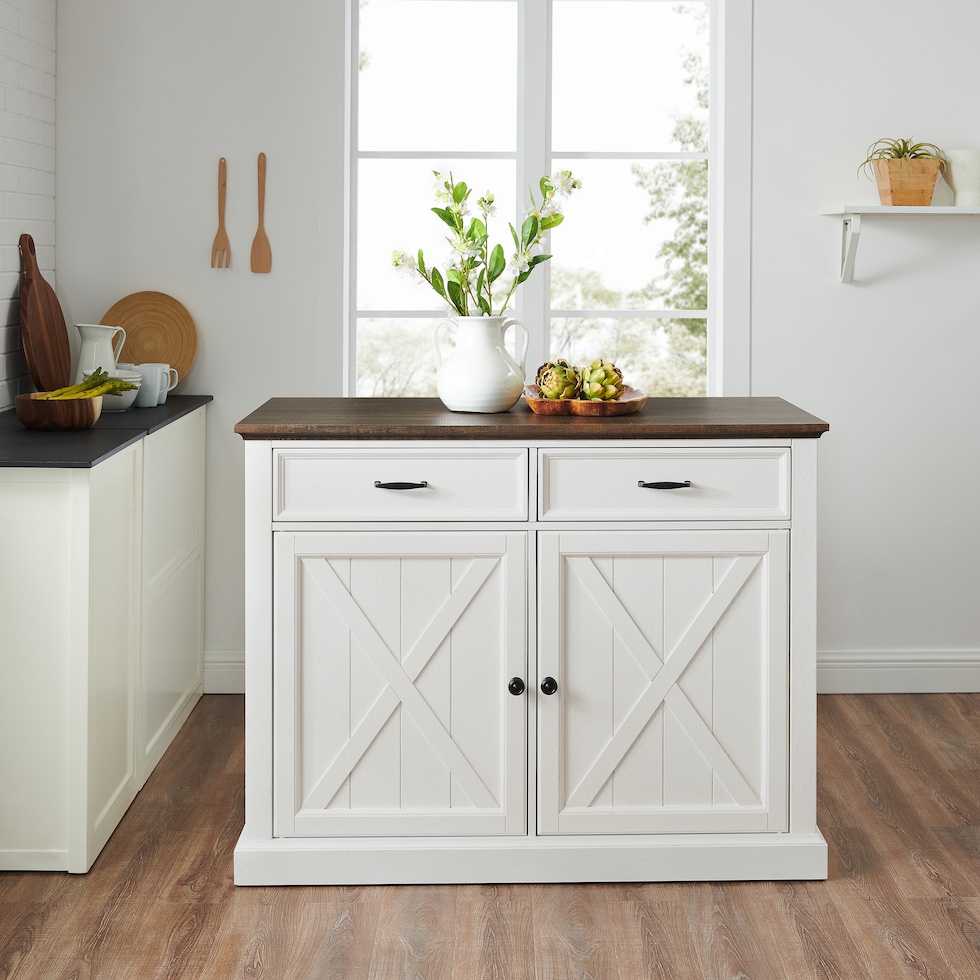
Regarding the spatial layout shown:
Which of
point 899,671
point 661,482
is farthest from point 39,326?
point 899,671

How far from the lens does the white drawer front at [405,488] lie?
6.89 ft

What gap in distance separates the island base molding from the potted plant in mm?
1885

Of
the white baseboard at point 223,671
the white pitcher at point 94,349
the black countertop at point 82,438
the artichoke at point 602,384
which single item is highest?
the white pitcher at point 94,349

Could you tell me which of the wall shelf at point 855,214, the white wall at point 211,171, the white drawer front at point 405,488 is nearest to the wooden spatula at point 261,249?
the white wall at point 211,171

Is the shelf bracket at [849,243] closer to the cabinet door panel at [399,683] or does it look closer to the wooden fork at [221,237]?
the cabinet door panel at [399,683]

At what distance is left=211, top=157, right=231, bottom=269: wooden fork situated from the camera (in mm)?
3156

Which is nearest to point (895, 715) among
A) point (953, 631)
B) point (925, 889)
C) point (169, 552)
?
point (953, 631)

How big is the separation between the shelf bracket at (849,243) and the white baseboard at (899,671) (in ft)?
3.89

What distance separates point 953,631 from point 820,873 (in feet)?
4.83

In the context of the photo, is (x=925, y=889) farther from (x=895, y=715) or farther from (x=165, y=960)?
(x=165, y=960)

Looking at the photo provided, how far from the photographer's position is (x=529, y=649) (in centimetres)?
216

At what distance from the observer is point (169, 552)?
288 centimetres

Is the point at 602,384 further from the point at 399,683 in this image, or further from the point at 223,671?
the point at 223,671

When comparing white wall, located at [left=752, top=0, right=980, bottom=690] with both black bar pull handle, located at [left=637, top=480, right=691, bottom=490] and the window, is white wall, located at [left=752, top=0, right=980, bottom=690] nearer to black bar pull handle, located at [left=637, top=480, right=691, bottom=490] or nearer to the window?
the window
